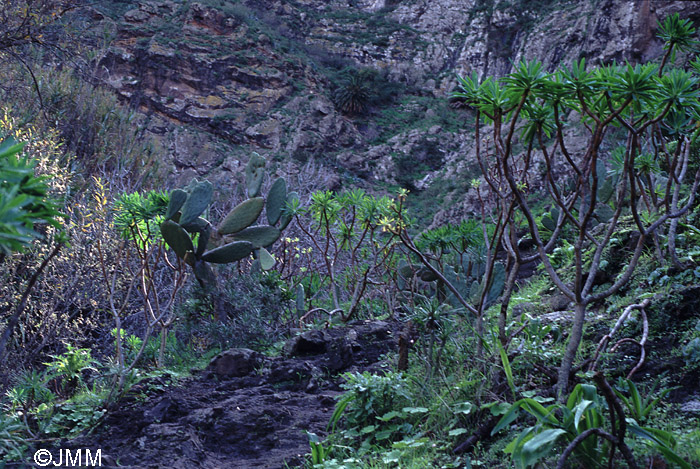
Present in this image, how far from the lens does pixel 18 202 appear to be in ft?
3.65

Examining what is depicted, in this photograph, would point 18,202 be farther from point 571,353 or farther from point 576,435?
point 571,353

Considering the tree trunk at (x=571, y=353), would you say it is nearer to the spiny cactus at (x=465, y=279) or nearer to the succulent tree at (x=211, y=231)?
the spiny cactus at (x=465, y=279)

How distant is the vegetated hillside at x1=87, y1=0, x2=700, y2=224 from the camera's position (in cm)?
2195

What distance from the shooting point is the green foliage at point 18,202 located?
110cm

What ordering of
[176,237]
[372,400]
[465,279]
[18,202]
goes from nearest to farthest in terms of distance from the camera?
1. [18,202]
2. [372,400]
3. [176,237]
4. [465,279]

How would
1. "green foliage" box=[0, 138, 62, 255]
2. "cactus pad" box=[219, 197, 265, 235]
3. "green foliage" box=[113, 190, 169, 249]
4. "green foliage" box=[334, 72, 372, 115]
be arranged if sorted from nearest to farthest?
1. "green foliage" box=[0, 138, 62, 255]
2. "green foliage" box=[113, 190, 169, 249]
3. "cactus pad" box=[219, 197, 265, 235]
4. "green foliage" box=[334, 72, 372, 115]

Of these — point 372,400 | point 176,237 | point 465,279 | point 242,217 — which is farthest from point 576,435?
point 242,217

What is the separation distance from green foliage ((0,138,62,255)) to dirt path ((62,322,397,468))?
5.14 feet

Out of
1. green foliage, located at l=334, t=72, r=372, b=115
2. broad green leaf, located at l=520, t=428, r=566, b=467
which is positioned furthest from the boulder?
green foliage, located at l=334, t=72, r=372, b=115

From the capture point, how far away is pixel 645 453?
5.21 ft

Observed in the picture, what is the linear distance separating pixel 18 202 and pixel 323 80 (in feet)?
92.2

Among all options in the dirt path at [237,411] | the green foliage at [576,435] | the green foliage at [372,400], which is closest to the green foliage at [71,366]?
the dirt path at [237,411]

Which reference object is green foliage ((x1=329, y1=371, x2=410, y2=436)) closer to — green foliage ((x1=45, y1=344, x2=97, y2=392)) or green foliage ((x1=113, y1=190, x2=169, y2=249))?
green foliage ((x1=45, y1=344, x2=97, y2=392))

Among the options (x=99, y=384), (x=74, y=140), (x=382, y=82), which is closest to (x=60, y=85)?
(x=74, y=140)
